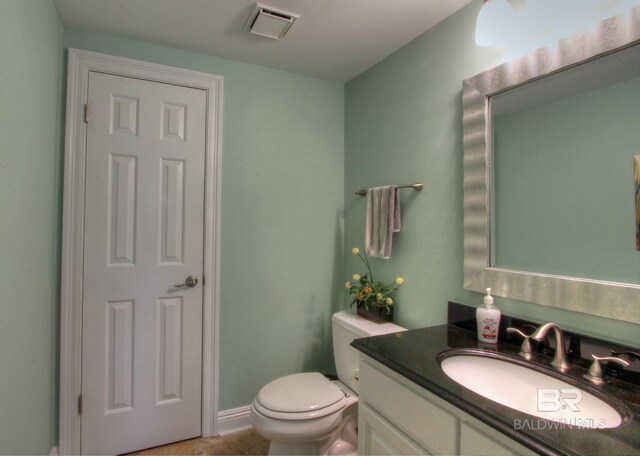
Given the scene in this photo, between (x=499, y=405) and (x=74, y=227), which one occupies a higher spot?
(x=74, y=227)

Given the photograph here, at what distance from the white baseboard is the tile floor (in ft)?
0.13

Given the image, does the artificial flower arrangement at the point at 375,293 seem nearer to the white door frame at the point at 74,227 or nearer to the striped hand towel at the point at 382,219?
the striped hand towel at the point at 382,219

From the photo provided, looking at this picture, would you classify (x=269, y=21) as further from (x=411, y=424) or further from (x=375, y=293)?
(x=411, y=424)

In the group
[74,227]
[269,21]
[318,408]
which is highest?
[269,21]

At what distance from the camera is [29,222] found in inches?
49.9

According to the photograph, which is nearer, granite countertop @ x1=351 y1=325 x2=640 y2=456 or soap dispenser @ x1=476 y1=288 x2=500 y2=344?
granite countertop @ x1=351 y1=325 x2=640 y2=456

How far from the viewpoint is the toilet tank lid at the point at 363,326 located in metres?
1.68

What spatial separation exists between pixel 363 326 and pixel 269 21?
1555 mm

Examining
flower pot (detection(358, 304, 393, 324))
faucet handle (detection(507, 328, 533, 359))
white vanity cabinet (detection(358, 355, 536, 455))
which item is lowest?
white vanity cabinet (detection(358, 355, 536, 455))

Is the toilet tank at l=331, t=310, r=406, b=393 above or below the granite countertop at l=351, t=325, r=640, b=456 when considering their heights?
below

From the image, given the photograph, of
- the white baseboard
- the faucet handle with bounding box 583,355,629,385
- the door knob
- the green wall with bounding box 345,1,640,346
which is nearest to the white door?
the door knob

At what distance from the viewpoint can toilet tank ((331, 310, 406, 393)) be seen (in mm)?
1714

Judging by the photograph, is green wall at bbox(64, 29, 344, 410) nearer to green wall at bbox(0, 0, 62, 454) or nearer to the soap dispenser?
green wall at bbox(0, 0, 62, 454)

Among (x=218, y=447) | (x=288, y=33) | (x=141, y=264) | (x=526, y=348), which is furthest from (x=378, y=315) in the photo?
(x=288, y=33)
